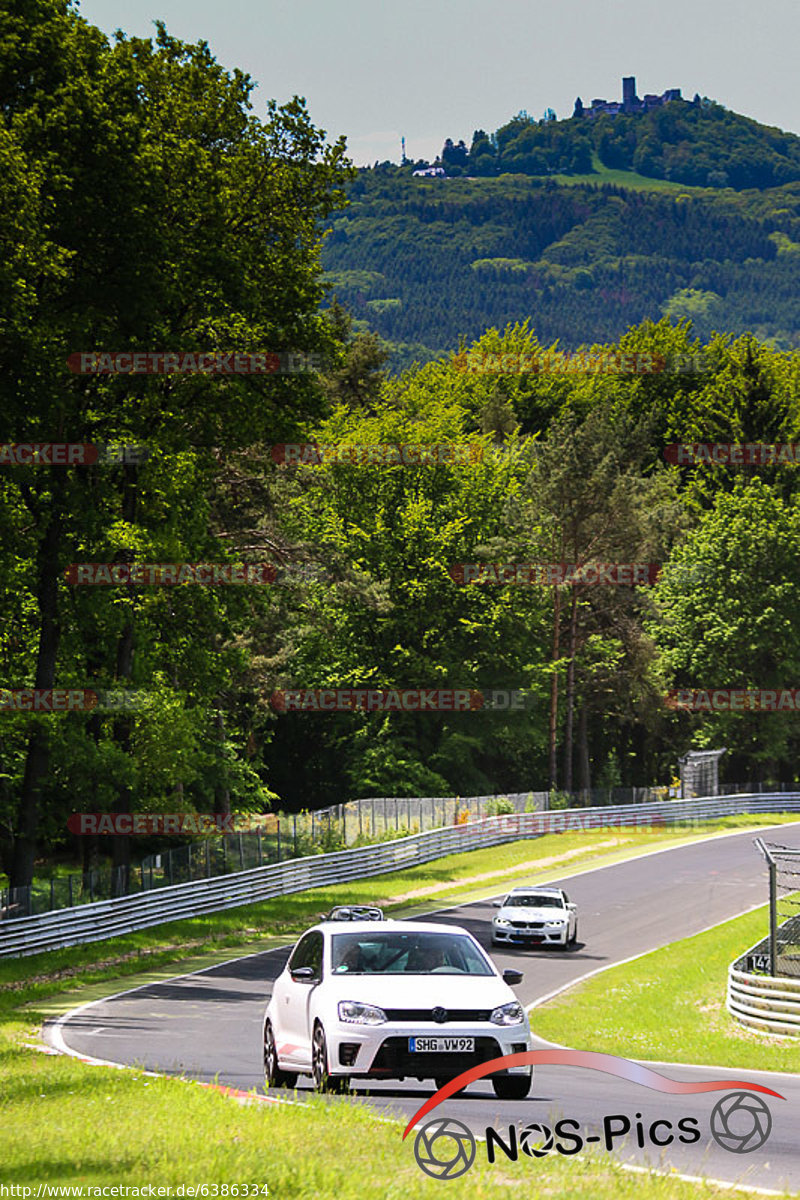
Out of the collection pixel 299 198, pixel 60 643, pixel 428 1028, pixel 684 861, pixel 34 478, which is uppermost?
pixel 299 198

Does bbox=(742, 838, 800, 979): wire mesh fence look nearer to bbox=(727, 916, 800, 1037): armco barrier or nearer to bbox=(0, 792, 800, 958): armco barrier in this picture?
bbox=(727, 916, 800, 1037): armco barrier

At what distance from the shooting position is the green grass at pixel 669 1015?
64.5 ft

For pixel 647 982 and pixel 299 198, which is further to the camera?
pixel 299 198

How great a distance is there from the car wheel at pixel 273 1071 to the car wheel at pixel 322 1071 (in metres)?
0.94

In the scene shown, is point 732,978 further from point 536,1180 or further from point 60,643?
point 60,643

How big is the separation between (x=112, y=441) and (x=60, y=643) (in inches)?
221

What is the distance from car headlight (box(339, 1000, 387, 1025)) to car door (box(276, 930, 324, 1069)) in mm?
739

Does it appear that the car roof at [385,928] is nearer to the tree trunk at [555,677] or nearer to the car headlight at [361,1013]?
the car headlight at [361,1013]

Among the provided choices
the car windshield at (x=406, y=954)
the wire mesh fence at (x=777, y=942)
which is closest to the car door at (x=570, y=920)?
the wire mesh fence at (x=777, y=942)

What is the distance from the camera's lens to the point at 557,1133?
1046cm

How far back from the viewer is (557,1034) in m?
22.0

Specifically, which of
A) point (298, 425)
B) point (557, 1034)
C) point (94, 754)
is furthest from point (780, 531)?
point (557, 1034)

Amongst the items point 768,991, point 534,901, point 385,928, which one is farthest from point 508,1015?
point 534,901

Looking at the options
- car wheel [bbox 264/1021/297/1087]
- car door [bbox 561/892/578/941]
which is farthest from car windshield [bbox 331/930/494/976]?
car door [bbox 561/892/578/941]
